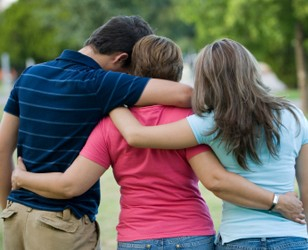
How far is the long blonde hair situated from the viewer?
2.54m

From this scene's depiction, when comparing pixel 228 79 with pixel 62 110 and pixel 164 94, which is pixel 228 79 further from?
pixel 62 110

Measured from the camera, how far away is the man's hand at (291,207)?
2.64 m

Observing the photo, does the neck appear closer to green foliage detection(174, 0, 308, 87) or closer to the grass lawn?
the grass lawn

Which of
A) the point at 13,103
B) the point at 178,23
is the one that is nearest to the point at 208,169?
the point at 13,103

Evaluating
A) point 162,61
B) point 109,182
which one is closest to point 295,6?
point 109,182

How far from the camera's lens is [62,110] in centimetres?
275

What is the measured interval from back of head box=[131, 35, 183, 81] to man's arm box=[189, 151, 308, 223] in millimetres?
452

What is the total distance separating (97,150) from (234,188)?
2.08 feet

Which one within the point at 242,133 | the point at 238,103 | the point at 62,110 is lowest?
the point at 62,110

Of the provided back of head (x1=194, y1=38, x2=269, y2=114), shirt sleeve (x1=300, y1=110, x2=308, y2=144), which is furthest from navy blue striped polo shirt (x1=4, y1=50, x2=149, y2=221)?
shirt sleeve (x1=300, y1=110, x2=308, y2=144)

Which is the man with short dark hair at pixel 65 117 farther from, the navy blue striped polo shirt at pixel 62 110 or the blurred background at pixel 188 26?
the blurred background at pixel 188 26

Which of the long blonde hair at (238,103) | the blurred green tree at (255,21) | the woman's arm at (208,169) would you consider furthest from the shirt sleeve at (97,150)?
the blurred green tree at (255,21)

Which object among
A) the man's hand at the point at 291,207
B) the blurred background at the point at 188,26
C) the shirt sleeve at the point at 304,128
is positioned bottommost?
the blurred background at the point at 188,26

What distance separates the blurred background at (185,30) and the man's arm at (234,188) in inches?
28.2
